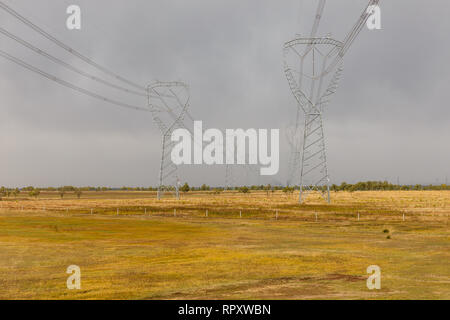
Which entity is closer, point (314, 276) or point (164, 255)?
point (314, 276)

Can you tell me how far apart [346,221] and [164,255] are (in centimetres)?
3333

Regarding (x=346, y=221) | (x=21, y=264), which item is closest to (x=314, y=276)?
(x=21, y=264)

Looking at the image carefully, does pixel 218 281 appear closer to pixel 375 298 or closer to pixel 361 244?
pixel 375 298

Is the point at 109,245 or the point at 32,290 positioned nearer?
the point at 32,290

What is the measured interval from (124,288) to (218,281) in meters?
4.27

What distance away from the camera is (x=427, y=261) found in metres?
22.1

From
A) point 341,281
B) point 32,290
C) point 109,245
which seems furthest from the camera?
point 109,245

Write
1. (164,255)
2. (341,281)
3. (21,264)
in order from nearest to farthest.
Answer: (341,281)
(21,264)
(164,255)
